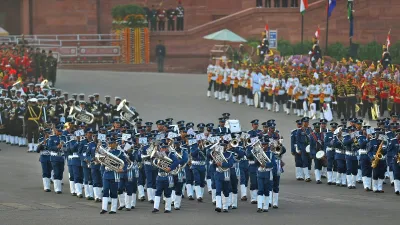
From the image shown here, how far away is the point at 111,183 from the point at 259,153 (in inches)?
140

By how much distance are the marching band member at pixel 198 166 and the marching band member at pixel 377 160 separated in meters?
4.47

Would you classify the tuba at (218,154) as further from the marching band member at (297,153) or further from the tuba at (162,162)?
the marching band member at (297,153)

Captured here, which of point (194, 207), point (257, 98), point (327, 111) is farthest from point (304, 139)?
point (257, 98)

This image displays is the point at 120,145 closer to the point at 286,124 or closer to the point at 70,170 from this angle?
the point at 70,170

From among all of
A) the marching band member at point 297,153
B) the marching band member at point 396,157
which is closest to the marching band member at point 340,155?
the marching band member at point 297,153

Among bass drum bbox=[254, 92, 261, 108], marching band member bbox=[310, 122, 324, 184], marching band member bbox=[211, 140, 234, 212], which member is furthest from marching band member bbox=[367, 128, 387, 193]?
bass drum bbox=[254, 92, 261, 108]

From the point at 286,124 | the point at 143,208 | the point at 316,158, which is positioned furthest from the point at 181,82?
the point at 143,208

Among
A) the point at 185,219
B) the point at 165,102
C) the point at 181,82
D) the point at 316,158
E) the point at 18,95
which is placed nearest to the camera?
the point at 185,219

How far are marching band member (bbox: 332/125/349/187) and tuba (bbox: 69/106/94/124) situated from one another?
10.2 m

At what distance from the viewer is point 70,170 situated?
104ft

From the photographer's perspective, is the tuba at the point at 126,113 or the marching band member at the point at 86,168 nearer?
the marching band member at the point at 86,168

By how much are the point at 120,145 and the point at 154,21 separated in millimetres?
36954

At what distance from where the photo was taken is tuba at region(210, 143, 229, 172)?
2905cm

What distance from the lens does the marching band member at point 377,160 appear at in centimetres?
3180
